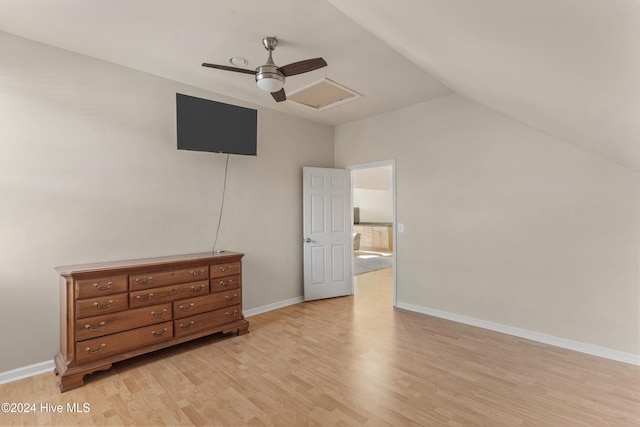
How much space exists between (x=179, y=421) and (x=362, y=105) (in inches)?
158

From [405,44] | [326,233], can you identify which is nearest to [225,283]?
[326,233]

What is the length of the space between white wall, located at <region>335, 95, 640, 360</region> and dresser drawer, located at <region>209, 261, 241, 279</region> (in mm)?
2358

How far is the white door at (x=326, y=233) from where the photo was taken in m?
4.84

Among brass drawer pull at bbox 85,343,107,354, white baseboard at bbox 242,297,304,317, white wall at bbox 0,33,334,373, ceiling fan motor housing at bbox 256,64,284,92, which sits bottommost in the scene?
white baseboard at bbox 242,297,304,317

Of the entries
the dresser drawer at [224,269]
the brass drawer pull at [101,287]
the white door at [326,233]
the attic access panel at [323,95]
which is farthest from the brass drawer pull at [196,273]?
the attic access panel at [323,95]

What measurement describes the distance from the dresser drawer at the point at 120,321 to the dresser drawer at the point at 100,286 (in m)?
0.20

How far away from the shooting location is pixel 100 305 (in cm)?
260

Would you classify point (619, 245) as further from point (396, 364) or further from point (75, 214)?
point (75, 214)

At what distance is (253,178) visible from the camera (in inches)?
168

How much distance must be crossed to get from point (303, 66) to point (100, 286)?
2.53 meters

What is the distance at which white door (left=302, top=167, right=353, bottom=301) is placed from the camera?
484 cm

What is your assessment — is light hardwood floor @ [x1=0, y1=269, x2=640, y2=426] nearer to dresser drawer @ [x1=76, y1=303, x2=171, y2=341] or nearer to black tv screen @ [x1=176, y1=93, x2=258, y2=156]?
dresser drawer @ [x1=76, y1=303, x2=171, y2=341]

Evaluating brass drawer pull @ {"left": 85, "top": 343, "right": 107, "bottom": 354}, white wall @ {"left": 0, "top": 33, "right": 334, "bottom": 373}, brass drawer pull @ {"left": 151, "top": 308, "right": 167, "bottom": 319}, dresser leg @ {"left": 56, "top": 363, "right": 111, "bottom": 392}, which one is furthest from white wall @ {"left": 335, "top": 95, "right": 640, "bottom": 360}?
dresser leg @ {"left": 56, "top": 363, "right": 111, "bottom": 392}

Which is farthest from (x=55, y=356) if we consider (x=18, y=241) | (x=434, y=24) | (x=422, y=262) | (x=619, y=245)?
(x=619, y=245)
